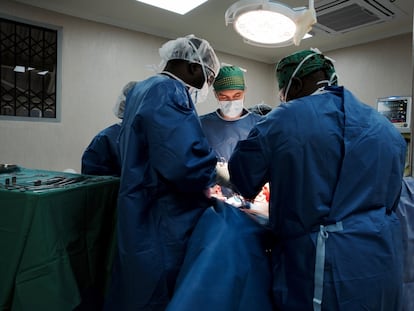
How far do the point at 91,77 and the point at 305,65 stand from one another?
2.61m

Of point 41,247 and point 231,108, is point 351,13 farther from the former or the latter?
point 41,247

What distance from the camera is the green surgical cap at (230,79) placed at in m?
2.39

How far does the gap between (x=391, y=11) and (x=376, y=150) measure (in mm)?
2528

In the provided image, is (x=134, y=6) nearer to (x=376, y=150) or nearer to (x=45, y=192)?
(x=45, y=192)

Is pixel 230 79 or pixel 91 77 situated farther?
pixel 91 77

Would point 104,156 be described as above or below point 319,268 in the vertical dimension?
above

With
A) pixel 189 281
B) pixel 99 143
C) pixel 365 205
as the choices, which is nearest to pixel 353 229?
pixel 365 205

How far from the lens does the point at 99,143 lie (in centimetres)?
207

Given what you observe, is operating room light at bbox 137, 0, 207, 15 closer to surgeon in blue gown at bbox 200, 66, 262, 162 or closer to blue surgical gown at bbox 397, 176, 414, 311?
surgeon in blue gown at bbox 200, 66, 262, 162

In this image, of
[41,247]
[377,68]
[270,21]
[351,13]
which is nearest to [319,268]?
[41,247]

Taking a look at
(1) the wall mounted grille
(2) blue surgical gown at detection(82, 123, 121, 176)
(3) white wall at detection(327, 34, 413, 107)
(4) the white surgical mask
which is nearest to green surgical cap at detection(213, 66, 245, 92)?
(4) the white surgical mask

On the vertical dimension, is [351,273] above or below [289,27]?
below

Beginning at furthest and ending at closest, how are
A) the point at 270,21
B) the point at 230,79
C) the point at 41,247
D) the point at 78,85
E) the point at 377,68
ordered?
the point at 377,68
the point at 78,85
the point at 230,79
the point at 270,21
the point at 41,247

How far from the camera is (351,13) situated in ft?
9.52
